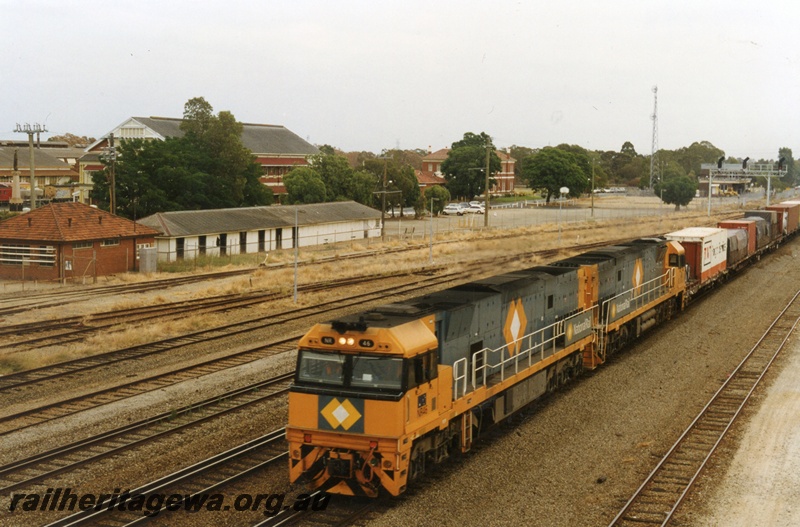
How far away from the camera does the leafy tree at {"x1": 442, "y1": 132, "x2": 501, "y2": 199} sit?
4643 inches

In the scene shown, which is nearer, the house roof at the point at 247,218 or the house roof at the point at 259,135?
the house roof at the point at 247,218

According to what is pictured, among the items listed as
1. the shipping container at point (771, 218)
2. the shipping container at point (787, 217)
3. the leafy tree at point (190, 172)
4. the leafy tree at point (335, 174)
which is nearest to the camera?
the shipping container at point (771, 218)

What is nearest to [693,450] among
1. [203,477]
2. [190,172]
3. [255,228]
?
[203,477]

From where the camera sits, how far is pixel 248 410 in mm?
22062

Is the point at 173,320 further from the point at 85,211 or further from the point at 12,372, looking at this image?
the point at 85,211

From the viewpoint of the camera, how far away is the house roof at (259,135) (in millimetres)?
95812

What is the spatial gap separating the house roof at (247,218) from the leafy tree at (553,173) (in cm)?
4627

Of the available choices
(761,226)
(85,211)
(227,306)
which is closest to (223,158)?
(85,211)

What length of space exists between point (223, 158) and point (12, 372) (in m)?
50.5

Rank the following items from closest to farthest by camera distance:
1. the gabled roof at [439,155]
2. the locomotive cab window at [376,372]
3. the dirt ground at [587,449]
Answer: the locomotive cab window at [376,372] → the dirt ground at [587,449] → the gabled roof at [439,155]

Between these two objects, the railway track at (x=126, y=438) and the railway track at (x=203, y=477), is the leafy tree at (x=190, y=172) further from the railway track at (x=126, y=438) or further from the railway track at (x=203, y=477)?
the railway track at (x=203, y=477)

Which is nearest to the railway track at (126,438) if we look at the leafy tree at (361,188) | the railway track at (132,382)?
the railway track at (132,382)

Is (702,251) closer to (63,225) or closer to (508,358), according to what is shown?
(508,358)

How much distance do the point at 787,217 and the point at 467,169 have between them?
2112 inches
